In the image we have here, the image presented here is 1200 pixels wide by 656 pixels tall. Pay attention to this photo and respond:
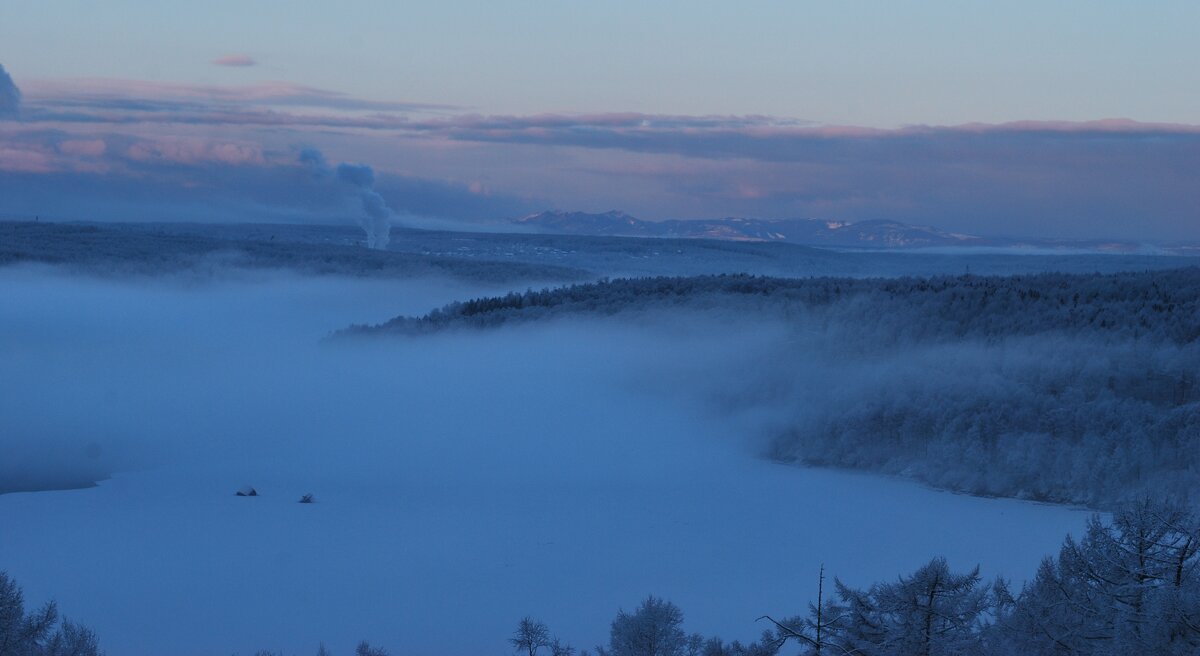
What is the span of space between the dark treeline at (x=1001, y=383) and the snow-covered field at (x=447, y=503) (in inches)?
62.8

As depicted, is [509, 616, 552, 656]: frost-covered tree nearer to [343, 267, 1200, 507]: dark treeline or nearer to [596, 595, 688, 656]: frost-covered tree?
[596, 595, 688, 656]: frost-covered tree

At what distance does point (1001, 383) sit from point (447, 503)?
15848 mm

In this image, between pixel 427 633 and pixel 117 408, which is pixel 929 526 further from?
pixel 117 408

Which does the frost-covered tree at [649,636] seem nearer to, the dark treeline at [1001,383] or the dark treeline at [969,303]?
the dark treeline at [1001,383]

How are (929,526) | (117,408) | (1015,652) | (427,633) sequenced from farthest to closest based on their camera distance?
(117,408)
(929,526)
(427,633)
(1015,652)

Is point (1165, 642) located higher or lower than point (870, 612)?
higher

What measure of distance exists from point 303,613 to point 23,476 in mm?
21770

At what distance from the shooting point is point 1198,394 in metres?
31.9

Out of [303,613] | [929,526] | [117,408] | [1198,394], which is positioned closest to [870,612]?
[303,613]

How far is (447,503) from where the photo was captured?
3019 centimetres

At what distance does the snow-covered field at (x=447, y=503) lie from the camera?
20047 millimetres

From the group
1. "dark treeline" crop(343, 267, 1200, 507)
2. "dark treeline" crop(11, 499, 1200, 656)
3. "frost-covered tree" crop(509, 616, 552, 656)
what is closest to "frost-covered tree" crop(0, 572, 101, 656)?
"dark treeline" crop(11, 499, 1200, 656)

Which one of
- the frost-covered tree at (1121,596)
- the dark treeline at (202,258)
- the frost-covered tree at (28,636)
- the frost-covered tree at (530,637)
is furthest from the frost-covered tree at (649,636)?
the dark treeline at (202,258)

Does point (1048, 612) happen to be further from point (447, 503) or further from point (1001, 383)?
point (1001, 383)
